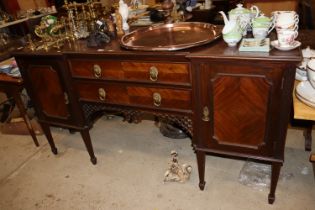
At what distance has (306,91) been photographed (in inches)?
49.0

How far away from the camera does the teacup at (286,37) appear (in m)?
1.12

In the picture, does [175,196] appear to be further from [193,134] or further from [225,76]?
[225,76]

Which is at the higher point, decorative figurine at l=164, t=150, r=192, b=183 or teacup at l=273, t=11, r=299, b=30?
teacup at l=273, t=11, r=299, b=30

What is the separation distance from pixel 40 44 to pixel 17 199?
991 mm

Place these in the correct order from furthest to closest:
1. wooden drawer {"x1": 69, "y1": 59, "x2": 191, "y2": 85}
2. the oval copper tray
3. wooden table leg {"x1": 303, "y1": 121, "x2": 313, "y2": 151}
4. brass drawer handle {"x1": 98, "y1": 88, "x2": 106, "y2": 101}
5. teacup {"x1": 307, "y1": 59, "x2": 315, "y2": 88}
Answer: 1. wooden table leg {"x1": 303, "y1": 121, "x2": 313, "y2": 151}
2. brass drawer handle {"x1": 98, "y1": 88, "x2": 106, "y2": 101}
3. the oval copper tray
4. wooden drawer {"x1": 69, "y1": 59, "x2": 191, "y2": 85}
5. teacup {"x1": 307, "y1": 59, "x2": 315, "y2": 88}

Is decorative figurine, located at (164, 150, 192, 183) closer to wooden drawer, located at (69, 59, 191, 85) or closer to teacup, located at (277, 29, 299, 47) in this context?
wooden drawer, located at (69, 59, 191, 85)

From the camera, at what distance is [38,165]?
6.62 feet

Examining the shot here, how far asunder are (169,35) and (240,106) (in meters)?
0.60

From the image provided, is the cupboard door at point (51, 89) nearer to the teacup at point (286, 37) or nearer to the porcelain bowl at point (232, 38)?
the porcelain bowl at point (232, 38)

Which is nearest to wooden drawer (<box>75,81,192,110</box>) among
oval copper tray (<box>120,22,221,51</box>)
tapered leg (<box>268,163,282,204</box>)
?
oval copper tray (<box>120,22,221,51</box>)

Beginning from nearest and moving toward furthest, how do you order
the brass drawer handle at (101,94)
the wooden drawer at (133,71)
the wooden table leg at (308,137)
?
the wooden drawer at (133,71)
the brass drawer handle at (101,94)
the wooden table leg at (308,137)

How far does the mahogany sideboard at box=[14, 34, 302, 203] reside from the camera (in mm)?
1153

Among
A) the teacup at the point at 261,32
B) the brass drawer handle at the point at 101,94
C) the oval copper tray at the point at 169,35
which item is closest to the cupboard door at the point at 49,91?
the brass drawer handle at the point at 101,94

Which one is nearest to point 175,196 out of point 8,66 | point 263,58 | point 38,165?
point 263,58
